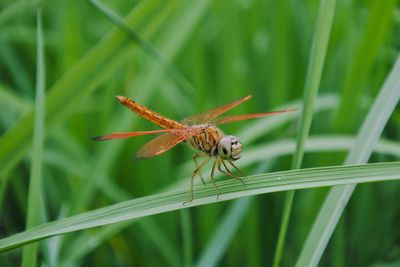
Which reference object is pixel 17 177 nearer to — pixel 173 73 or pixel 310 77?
pixel 173 73

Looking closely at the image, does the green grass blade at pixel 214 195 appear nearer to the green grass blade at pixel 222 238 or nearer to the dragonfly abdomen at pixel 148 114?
the green grass blade at pixel 222 238

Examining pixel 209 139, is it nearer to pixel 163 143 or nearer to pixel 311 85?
pixel 163 143

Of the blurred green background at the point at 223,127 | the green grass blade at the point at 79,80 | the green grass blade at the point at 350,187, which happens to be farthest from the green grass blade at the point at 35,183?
the green grass blade at the point at 350,187

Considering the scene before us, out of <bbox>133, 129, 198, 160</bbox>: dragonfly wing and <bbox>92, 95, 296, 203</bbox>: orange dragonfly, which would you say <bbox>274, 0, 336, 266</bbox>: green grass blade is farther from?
<bbox>133, 129, 198, 160</bbox>: dragonfly wing

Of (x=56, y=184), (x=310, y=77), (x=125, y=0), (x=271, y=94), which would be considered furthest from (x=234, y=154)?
(x=125, y=0)

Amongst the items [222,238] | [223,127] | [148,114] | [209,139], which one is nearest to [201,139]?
[209,139]

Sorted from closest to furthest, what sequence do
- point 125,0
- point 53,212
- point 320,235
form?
point 320,235 < point 53,212 < point 125,0

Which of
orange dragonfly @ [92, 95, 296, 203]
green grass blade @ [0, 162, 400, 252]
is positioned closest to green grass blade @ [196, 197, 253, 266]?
orange dragonfly @ [92, 95, 296, 203]
